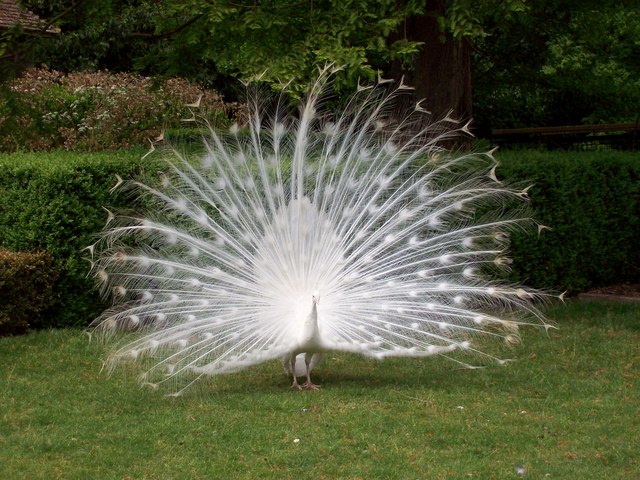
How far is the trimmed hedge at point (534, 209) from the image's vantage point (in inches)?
423

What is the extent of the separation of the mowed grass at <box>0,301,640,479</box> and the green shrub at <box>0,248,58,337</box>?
58cm

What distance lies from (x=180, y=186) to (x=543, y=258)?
16.8ft

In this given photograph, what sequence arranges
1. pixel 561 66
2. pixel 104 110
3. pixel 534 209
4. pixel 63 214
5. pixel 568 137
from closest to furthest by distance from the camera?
pixel 63 214 → pixel 534 209 → pixel 104 110 → pixel 561 66 → pixel 568 137

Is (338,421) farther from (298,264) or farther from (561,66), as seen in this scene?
(561,66)

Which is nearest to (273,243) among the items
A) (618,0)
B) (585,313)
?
(585,313)

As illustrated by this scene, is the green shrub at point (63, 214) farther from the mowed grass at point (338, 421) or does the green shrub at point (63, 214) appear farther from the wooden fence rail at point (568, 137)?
the wooden fence rail at point (568, 137)

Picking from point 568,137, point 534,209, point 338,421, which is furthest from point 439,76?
point 568,137

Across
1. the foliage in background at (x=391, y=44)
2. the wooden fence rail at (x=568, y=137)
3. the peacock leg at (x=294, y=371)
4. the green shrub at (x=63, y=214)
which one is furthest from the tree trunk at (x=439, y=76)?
the wooden fence rail at (x=568, y=137)

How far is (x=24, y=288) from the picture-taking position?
10.4 meters

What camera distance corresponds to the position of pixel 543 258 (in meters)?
12.2

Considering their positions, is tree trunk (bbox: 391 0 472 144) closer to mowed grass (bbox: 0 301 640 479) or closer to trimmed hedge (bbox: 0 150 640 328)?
trimmed hedge (bbox: 0 150 640 328)

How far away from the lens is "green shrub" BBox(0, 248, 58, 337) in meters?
10.2

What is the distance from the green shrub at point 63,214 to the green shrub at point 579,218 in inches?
178

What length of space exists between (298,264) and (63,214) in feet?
11.7
